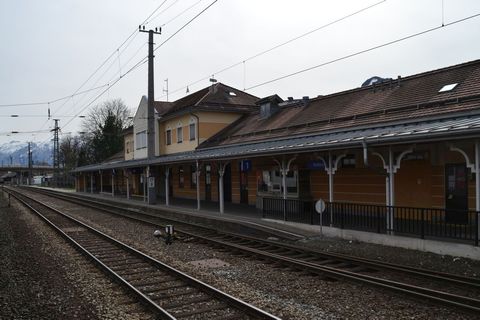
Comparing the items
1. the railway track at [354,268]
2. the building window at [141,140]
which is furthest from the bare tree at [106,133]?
the railway track at [354,268]

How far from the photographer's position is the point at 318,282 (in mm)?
9086

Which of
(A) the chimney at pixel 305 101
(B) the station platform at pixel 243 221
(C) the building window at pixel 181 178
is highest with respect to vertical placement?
(A) the chimney at pixel 305 101

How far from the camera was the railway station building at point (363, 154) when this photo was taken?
12.5 meters

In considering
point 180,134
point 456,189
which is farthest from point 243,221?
point 180,134

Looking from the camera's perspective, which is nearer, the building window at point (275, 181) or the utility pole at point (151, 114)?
the building window at point (275, 181)

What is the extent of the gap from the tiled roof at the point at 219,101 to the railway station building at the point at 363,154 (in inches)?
7.2

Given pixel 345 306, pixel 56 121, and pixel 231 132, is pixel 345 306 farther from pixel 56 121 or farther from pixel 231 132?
pixel 56 121

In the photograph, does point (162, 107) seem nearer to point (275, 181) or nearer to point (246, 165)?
point (246, 165)

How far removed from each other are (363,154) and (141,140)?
1107 inches

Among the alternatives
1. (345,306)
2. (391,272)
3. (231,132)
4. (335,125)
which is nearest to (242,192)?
(231,132)

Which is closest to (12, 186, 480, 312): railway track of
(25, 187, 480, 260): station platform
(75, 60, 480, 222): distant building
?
(25, 187, 480, 260): station platform

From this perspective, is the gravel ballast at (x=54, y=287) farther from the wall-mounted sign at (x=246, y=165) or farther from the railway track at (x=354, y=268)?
the wall-mounted sign at (x=246, y=165)

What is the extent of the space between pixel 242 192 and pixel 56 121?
51.3 metres

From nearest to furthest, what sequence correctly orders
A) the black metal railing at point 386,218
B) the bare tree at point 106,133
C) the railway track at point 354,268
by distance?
the railway track at point 354,268 < the black metal railing at point 386,218 < the bare tree at point 106,133
